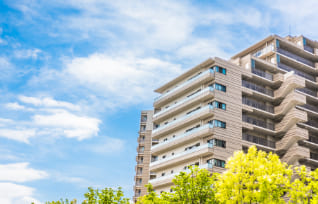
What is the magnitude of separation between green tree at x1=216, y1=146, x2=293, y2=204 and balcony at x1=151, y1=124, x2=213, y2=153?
28.4 meters

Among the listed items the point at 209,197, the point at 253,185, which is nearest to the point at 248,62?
Result: the point at 209,197

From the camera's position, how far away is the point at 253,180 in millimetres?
24500

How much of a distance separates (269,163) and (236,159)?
2.47m

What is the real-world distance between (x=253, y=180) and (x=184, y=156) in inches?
1288

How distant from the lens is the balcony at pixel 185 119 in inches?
2195

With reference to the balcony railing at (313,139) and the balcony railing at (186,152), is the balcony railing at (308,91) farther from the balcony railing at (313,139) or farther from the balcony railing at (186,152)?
the balcony railing at (186,152)

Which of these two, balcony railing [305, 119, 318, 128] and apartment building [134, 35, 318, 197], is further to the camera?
balcony railing [305, 119, 318, 128]

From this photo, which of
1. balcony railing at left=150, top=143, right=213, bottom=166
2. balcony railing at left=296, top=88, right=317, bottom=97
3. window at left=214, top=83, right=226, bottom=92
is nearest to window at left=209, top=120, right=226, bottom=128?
balcony railing at left=150, top=143, right=213, bottom=166

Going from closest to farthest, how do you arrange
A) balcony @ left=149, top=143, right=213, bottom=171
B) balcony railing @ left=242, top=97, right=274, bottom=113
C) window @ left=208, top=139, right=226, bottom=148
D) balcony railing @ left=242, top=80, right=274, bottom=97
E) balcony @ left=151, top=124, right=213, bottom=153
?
balcony @ left=149, top=143, right=213, bottom=171, window @ left=208, top=139, right=226, bottom=148, balcony @ left=151, top=124, right=213, bottom=153, balcony railing @ left=242, top=97, right=274, bottom=113, balcony railing @ left=242, top=80, right=274, bottom=97

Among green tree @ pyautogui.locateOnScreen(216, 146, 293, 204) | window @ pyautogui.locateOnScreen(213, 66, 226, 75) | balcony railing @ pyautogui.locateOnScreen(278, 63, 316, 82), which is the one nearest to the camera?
green tree @ pyautogui.locateOnScreen(216, 146, 293, 204)

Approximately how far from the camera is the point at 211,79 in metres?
58.9

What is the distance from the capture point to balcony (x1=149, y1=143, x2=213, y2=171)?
53.2 m

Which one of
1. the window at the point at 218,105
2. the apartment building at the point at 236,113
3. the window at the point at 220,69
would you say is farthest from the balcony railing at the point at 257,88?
the window at the point at 218,105

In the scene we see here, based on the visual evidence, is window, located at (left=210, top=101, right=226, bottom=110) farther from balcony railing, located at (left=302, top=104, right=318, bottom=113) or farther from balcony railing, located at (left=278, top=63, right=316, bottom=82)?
balcony railing, located at (left=302, top=104, right=318, bottom=113)
